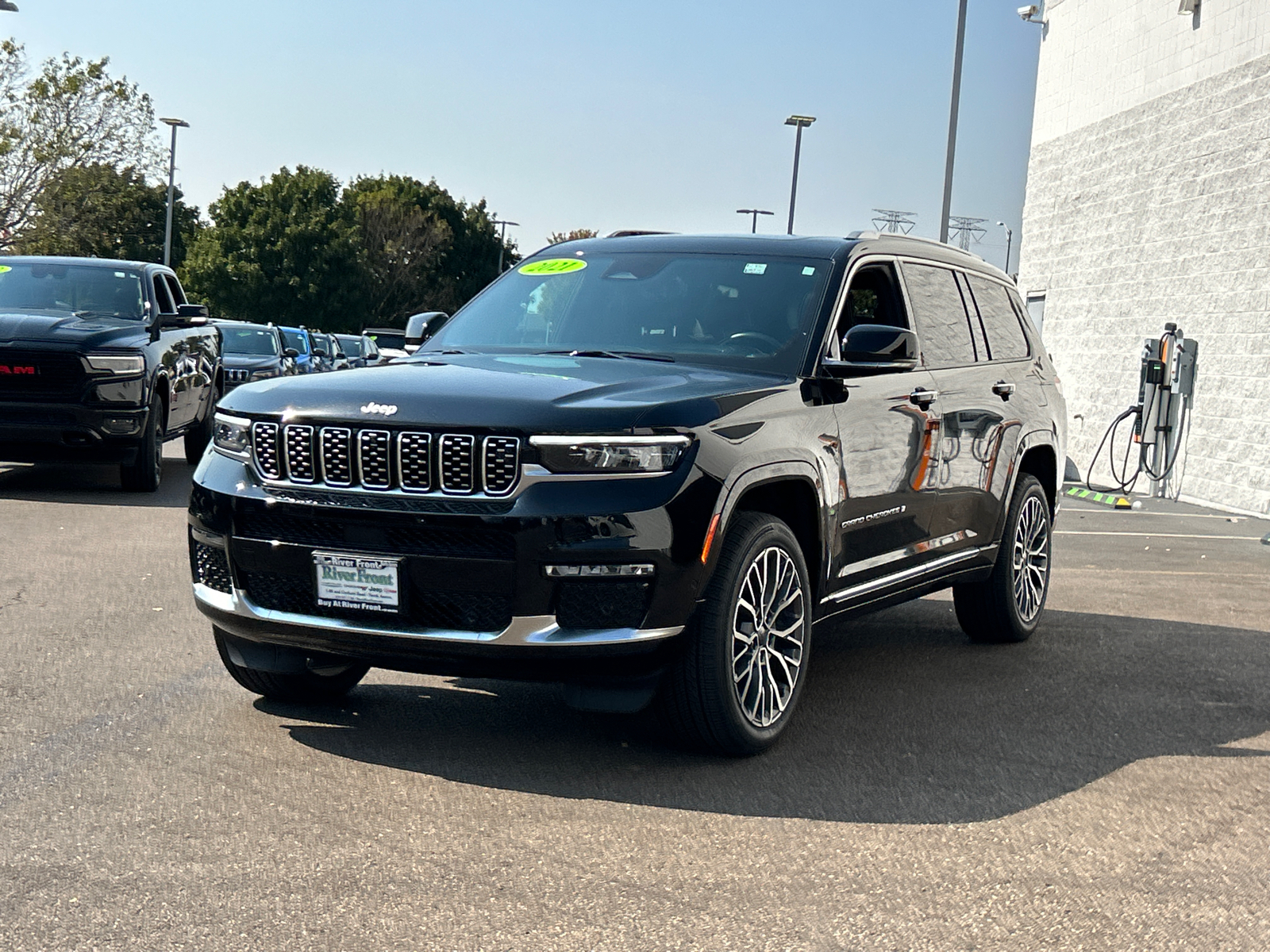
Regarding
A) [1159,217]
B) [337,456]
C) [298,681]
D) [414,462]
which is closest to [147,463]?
[298,681]

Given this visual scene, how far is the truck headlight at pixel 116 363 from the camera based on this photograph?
1227 centimetres

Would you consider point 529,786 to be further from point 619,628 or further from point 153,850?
point 153,850

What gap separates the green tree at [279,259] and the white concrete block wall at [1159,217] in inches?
1949

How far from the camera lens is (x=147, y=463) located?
1306 cm

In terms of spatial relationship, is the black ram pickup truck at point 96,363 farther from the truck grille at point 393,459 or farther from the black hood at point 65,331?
the truck grille at point 393,459

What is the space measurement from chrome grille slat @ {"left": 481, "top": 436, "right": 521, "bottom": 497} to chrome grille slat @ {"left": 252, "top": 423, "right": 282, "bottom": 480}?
30.0 inches

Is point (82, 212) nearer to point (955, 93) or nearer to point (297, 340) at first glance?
point (297, 340)

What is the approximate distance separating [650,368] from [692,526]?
0.93 m

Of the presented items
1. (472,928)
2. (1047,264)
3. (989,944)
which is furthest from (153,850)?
(1047,264)

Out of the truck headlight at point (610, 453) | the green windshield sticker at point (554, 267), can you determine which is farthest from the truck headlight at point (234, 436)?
the green windshield sticker at point (554, 267)

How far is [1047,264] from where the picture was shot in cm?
2186

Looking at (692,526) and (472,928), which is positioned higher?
(692,526)

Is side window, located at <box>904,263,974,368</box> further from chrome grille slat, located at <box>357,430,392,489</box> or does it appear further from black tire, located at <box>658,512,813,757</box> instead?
chrome grille slat, located at <box>357,430,392,489</box>

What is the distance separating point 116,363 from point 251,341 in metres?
12.9
